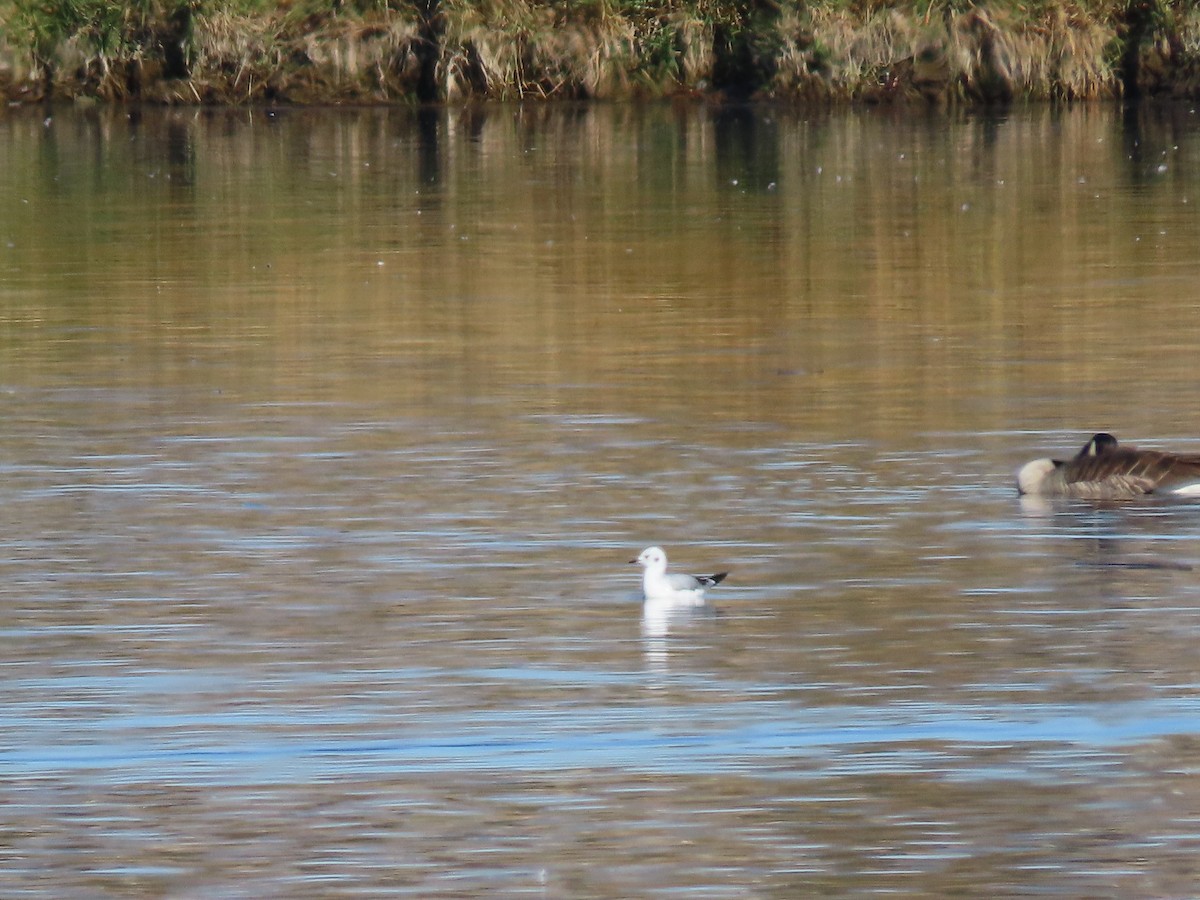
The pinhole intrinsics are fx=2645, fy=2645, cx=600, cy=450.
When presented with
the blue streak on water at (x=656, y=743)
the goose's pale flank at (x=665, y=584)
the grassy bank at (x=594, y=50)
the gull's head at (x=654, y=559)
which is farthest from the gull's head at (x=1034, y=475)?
the grassy bank at (x=594, y=50)

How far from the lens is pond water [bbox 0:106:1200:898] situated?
5.82m

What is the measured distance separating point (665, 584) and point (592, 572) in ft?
2.03

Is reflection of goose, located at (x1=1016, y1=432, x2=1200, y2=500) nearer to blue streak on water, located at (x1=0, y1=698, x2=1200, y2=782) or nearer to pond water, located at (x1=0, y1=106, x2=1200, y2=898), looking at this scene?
pond water, located at (x1=0, y1=106, x2=1200, y2=898)

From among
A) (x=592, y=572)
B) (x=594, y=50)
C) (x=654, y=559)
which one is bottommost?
(x=592, y=572)

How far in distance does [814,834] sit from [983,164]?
22.2 m

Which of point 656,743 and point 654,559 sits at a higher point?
point 654,559

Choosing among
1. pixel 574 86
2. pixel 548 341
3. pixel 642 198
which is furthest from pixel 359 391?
pixel 574 86

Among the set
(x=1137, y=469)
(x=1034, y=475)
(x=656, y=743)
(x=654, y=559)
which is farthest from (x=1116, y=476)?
(x=656, y=743)

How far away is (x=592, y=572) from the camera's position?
855 cm

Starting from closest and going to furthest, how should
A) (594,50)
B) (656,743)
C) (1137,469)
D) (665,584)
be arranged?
(656,743)
(665,584)
(1137,469)
(594,50)

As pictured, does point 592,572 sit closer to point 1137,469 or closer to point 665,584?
point 665,584

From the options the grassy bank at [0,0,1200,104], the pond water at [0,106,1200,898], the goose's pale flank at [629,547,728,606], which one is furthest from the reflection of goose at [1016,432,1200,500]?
the grassy bank at [0,0,1200,104]

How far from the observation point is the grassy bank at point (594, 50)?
1544 inches

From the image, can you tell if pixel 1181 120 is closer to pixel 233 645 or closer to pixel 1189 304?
pixel 1189 304
